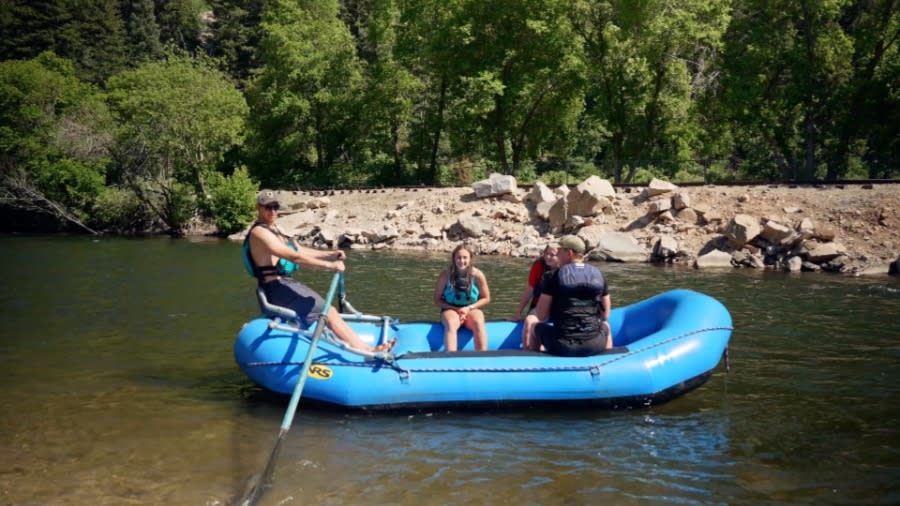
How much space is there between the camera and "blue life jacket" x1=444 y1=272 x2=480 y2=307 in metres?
7.91

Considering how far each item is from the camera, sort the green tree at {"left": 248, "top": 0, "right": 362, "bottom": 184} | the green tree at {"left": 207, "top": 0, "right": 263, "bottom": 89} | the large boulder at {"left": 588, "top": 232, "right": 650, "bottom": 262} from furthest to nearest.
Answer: the green tree at {"left": 207, "top": 0, "right": 263, "bottom": 89} < the green tree at {"left": 248, "top": 0, "right": 362, "bottom": 184} < the large boulder at {"left": 588, "top": 232, "right": 650, "bottom": 262}

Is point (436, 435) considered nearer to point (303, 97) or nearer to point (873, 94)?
point (873, 94)

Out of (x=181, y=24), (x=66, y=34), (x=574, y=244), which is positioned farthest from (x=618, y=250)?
(x=181, y=24)

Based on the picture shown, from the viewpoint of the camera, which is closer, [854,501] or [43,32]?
[854,501]

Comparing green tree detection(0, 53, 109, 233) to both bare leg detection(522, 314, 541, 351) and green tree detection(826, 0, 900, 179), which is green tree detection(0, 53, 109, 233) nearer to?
green tree detection(826, 0, 900, 179)

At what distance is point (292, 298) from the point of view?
289 inches

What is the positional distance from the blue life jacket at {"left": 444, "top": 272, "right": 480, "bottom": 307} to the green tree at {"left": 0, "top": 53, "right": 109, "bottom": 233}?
2930 cm

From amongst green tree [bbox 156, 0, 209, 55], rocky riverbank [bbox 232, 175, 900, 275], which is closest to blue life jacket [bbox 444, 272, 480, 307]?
rocky riverbank [bbox 232, 175, 900, 275]

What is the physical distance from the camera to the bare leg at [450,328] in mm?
7879

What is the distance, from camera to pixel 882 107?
26.0 metres

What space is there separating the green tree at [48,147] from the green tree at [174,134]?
1531 millimetres

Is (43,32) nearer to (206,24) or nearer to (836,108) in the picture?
(206,24)

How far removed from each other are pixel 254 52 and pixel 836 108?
126 feet

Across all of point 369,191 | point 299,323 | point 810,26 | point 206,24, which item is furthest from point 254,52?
point 299,323
